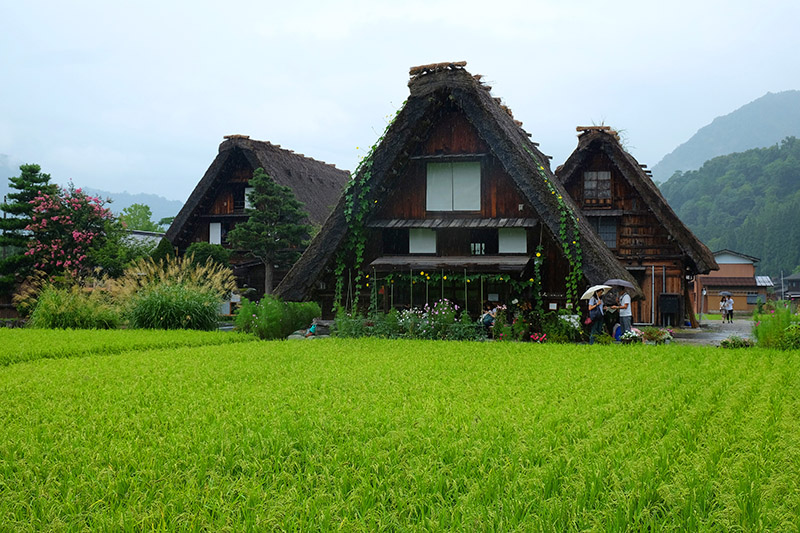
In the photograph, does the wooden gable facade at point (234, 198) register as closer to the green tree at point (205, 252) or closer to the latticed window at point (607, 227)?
the green tree at point (205, 252)

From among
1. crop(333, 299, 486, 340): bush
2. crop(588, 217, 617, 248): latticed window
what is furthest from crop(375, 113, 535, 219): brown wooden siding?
crop(588, 217, 617, 248): latticed window

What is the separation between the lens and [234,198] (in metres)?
28.2

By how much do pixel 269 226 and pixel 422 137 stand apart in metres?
10.00

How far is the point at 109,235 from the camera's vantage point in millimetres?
24078

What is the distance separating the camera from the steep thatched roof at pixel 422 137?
1412 centimetres

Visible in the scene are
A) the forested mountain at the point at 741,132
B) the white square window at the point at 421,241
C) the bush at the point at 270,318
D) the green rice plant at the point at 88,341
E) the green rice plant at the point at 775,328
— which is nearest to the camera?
the green rice plant at the point at 88,341

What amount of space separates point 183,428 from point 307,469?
1560mm

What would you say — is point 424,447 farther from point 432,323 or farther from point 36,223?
point 36,223

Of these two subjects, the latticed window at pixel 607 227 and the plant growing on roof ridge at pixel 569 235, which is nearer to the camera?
the plant growing on roof ridge at pixel 569 235

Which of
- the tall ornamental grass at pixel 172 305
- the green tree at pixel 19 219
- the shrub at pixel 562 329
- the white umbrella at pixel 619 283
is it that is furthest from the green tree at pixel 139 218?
the white umbrella at pixel 619 283

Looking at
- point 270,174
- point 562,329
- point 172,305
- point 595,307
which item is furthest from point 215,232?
point 595,307

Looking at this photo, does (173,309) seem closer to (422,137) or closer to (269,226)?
(422,137)

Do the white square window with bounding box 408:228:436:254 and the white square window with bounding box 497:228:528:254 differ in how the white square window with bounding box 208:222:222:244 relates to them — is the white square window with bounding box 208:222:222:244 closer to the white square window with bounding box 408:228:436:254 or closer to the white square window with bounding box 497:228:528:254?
the white square window with bounding box 408:228:436:254

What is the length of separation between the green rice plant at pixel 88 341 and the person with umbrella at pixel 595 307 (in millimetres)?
6931
